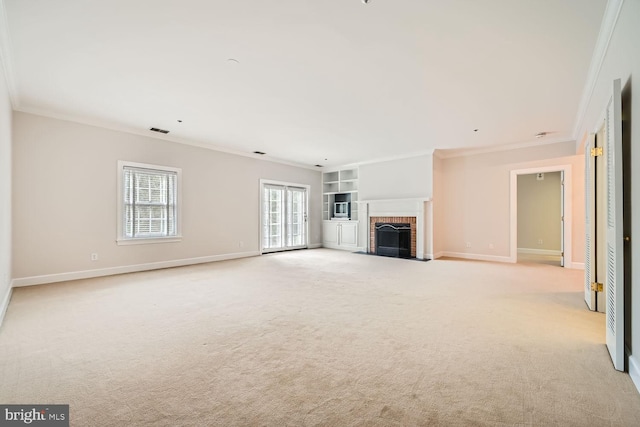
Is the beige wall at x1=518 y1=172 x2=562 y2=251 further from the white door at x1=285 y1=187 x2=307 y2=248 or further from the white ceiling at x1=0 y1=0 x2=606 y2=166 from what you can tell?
the white door at x1=285 y1=187 x2=307 y2=248

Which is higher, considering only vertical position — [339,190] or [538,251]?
[339,190]

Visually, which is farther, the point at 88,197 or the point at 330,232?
the point at 330,232

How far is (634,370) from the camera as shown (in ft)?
5.93

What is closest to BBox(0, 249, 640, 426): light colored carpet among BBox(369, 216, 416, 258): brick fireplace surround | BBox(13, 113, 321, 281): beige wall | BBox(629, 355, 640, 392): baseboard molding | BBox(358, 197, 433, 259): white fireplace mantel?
BBox(629, 355, 640, 392): baseboard molding

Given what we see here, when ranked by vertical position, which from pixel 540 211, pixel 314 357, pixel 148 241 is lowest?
pixel 314 357

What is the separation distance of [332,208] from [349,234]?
1.20 m

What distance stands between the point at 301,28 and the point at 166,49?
54.1 inches

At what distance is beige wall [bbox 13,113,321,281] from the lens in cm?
436

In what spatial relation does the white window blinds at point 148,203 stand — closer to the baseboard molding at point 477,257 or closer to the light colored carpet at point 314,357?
the light colored carpet at point 314,357

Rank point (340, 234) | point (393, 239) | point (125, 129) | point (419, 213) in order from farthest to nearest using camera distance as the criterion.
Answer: point (340, 234) < point (393, 239) < point (419, 213) < point (125, 129)

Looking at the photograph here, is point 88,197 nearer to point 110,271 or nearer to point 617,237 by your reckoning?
point 110,271

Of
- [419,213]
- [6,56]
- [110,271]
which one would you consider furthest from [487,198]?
[6,56]

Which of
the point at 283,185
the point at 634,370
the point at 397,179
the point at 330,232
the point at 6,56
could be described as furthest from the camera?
the point at 330,232

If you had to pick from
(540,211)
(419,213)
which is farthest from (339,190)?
(540,211)
